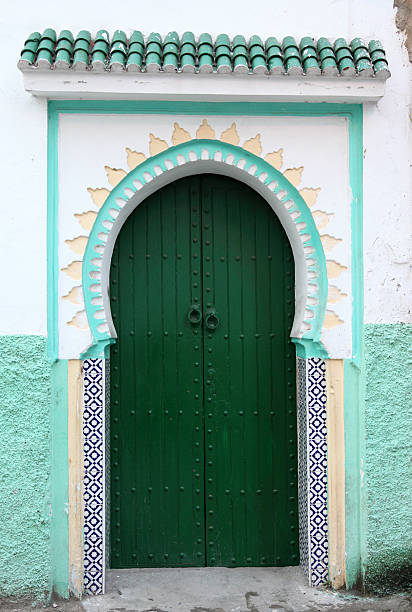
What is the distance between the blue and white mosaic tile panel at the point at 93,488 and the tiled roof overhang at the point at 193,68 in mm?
1553

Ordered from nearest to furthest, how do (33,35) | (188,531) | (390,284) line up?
1. (33,35)
2. (390,284)
3. (188,531)

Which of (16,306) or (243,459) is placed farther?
(243,459)

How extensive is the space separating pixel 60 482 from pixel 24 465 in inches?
8.8

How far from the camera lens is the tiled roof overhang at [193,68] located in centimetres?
344

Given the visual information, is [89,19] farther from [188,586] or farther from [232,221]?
[188,586]

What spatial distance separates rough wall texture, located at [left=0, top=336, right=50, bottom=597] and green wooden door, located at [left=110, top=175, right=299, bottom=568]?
53cm

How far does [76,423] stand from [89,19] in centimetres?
232

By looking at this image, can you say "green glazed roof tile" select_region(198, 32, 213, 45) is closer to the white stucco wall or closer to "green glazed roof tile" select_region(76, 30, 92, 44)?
the white stucco wall

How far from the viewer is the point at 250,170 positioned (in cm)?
379

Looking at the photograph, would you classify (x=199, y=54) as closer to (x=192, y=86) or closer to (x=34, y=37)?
(x=192, y=86)

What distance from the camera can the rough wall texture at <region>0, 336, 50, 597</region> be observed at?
362cm

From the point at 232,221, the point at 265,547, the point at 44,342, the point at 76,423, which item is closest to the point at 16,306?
the point at 44,342

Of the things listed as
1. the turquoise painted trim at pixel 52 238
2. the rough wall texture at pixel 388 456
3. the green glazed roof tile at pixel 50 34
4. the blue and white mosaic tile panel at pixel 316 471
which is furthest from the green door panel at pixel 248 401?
the green glazed roof tile at pixel 50 34

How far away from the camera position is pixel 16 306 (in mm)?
3656
